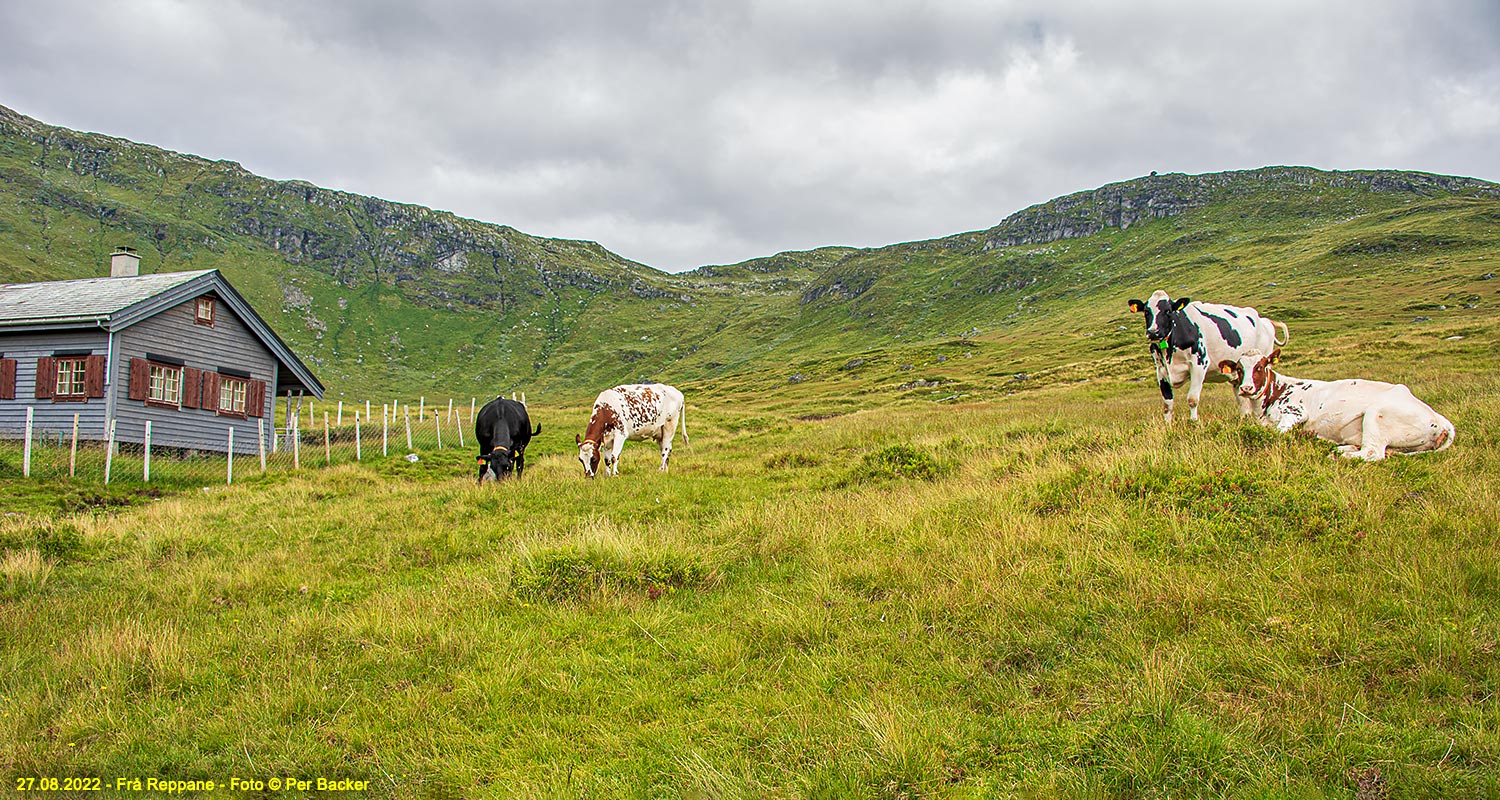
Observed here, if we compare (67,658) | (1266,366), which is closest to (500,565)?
(67,658)

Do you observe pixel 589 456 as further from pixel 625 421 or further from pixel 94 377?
pixel 94 377

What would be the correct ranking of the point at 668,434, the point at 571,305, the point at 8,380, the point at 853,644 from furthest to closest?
the point at 571,305, the point at 8,380, the point at 668,434, the point at 853,644

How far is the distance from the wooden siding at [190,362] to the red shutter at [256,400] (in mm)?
231

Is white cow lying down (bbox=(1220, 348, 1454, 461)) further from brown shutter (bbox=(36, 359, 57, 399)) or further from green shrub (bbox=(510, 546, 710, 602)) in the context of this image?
brown shutter (bbox=(36, 359, 57, 399))

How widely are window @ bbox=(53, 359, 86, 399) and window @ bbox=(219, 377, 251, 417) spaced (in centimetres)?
457

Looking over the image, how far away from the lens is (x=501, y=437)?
18312 mm

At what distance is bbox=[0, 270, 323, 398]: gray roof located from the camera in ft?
81.4

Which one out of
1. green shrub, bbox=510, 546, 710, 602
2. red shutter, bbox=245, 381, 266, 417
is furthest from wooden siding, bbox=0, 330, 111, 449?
green shrub, bbox=510, 546, 710, 602

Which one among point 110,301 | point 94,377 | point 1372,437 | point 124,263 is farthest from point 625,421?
point 124,263

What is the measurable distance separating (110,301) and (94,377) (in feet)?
10.7

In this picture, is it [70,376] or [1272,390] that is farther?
[70,376]

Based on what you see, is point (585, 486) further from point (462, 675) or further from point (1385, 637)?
point (1385, 637)

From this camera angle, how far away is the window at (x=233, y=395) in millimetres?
29688

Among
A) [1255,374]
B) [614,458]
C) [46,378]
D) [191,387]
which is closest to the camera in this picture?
[1255,374]
